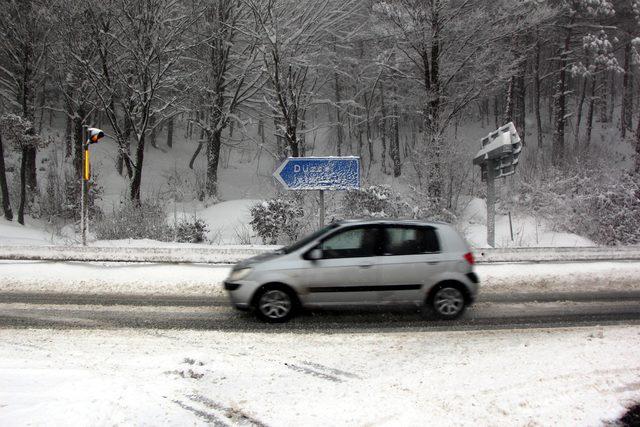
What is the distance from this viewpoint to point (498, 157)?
14211mm

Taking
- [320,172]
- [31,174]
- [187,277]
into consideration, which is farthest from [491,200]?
[31,174]

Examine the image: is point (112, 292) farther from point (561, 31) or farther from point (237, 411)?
point (561, 31)

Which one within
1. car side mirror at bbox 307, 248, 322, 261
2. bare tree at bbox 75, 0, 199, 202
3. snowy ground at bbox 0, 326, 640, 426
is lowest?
snowy ground at bbox 0, 326, 640, 426

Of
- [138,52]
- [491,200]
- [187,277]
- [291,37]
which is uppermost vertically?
[291,37]

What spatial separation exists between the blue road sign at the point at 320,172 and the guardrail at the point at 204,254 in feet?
7.48

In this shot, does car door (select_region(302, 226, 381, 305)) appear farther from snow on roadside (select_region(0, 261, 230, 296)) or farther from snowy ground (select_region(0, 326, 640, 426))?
snow on roadside (select_region(0, 261, 230, 296))

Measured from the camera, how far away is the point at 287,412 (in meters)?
4.41

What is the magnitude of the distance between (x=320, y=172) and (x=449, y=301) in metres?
6.31

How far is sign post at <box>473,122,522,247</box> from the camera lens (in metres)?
13.4

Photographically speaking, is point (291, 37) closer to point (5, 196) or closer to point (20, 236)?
point (20, 236)

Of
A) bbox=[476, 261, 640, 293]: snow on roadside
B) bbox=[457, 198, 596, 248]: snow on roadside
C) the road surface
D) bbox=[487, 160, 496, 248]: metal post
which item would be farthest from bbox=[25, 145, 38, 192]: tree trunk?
bbox=[476, 261, 640, 293]: snow on roadside

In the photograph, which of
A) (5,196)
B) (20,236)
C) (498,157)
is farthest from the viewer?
(5,196)

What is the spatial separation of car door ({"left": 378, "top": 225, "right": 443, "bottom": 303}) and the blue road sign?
5535 mm

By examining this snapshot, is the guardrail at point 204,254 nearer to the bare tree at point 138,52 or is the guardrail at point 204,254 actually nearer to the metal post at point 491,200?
the metal post at point 491,200
